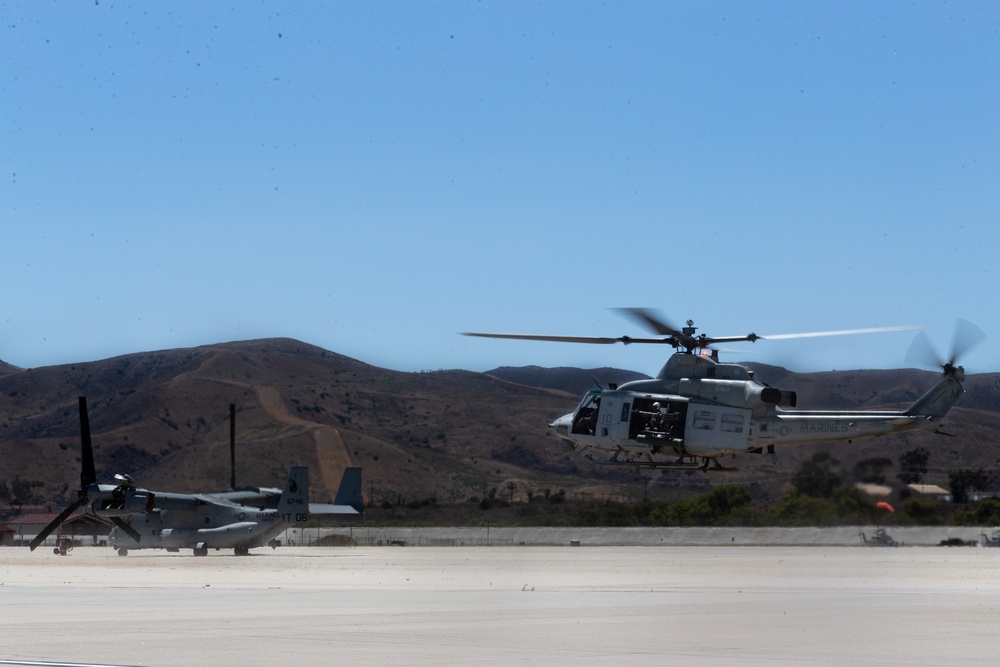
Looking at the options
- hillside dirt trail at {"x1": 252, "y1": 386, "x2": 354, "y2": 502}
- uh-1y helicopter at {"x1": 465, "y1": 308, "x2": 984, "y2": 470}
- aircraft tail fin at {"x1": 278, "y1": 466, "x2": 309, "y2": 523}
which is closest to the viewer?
uh-1y helicopter at {"x1": 465, "y1": 308, "x2": 984, "y2": 470}

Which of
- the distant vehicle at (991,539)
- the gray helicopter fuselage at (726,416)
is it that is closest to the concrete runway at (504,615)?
the gray helicopter fuselage at (726,416)

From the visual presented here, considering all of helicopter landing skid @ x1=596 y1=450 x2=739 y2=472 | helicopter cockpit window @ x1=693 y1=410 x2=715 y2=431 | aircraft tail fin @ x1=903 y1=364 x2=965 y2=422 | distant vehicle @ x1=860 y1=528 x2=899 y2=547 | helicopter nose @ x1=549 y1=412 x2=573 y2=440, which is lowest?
distant vehicle @ x1=860 y1=528 x2=899 y2=547

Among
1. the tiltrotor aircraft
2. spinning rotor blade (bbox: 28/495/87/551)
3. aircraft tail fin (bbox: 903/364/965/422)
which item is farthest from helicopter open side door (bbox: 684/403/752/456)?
the tiltrotor aircraft

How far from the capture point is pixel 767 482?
9144cm

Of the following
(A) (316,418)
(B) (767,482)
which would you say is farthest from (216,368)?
(B) (767,482)

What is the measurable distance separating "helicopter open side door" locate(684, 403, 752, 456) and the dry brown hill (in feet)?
186

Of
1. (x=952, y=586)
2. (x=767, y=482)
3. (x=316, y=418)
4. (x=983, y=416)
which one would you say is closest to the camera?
(x=952, y=586)

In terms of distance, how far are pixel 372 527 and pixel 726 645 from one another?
80.4 meters

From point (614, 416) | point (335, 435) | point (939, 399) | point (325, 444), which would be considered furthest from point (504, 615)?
point (335, 435)

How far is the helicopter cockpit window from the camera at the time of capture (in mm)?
41062

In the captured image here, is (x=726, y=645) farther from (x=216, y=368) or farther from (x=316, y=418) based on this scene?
(x=216, y=368)

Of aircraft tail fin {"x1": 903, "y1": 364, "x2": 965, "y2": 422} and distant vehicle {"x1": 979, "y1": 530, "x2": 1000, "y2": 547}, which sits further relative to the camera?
distant vehicle {"x1": 979, "y1": 530, "x2": 1000, "y2": 547}

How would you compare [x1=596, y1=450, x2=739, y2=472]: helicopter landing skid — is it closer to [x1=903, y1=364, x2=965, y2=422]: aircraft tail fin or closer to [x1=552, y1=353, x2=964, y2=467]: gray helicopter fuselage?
[x1=552, y1=353, x2=964, y2=467]: gray helicopter fuselage

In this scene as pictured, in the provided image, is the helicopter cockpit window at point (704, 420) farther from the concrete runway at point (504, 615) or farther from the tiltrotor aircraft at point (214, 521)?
the tiltrotor aircraft at point (214, 521)
